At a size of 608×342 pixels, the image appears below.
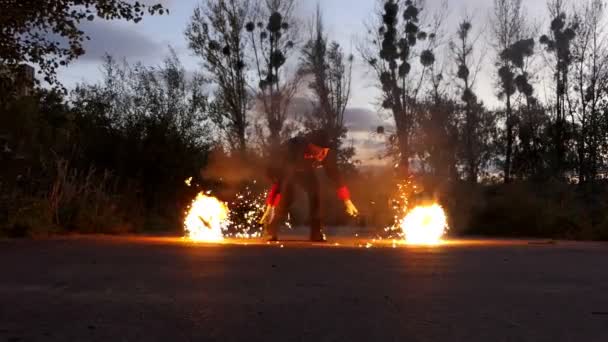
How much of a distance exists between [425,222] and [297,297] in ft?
43.0

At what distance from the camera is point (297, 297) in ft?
25.5

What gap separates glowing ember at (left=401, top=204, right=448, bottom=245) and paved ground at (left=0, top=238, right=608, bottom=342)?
24.8ft

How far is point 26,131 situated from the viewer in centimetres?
2411

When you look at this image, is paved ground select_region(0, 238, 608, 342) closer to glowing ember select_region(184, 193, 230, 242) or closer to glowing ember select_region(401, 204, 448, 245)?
glowing ember select_region(401, 204, 448, 245)

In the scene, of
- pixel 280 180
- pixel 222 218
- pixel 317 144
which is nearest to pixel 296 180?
pixel 280 180

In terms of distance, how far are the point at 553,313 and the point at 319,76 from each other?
4114 cm

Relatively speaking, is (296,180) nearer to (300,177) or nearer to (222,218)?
(300,177)

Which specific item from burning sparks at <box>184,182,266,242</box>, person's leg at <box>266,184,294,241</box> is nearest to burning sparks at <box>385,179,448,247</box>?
person's leg at <box>266,184,294,241</box>

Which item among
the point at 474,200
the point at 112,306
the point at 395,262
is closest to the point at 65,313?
the point at 112,306

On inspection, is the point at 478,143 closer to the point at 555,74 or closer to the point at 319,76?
the point at 555,74

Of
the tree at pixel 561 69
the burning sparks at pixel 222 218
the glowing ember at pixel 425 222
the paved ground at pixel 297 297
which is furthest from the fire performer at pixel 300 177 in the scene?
the tree at pixel 561 69

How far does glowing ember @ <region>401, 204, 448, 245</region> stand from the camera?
2054cm

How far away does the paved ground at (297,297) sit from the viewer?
19.8 feet

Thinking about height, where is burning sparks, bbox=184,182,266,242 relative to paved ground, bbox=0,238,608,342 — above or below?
above
